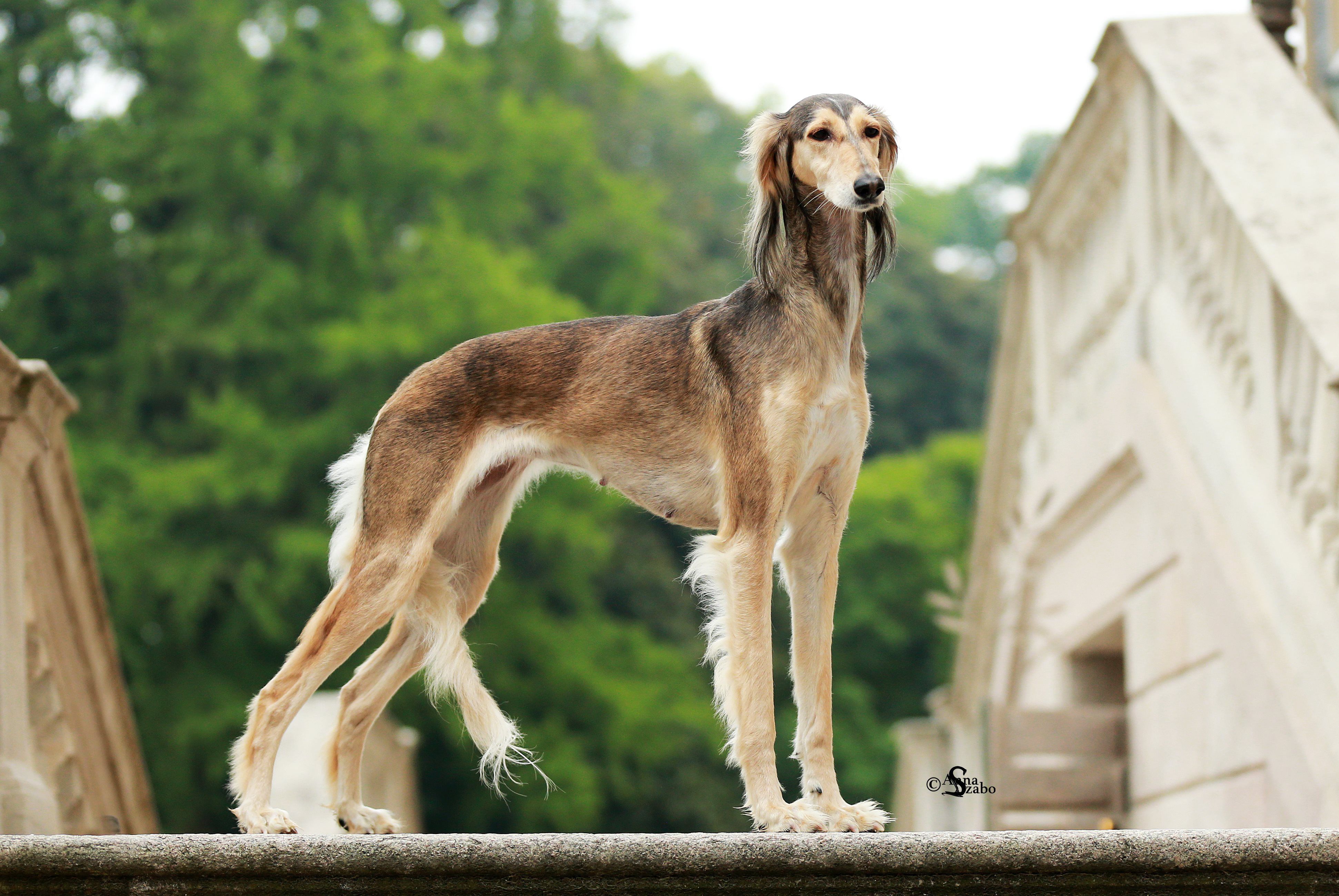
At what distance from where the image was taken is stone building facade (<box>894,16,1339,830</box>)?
6059mm

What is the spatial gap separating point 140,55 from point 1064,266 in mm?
15660

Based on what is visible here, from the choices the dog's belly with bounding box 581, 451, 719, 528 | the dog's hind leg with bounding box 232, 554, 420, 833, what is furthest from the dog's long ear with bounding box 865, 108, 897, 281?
the dog's hind leg with bounding box 232, 554, 420, 833

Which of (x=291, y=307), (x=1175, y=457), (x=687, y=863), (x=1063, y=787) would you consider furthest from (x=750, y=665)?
(x=291, y=307)

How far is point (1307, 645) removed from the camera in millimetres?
5961

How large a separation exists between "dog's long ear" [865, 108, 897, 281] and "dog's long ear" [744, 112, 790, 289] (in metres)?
0.28

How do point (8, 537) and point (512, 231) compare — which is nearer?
point (8, 537)

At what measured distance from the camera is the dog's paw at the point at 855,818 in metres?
4.04

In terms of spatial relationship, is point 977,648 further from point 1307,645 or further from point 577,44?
point 577,44

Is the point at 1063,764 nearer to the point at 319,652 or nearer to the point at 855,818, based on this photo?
the point at 855,818

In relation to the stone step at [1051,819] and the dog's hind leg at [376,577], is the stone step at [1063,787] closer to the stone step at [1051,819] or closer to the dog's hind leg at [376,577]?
the stone step at [1051,819]

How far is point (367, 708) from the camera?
15.3 feet

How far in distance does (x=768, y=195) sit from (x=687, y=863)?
206 centimetres

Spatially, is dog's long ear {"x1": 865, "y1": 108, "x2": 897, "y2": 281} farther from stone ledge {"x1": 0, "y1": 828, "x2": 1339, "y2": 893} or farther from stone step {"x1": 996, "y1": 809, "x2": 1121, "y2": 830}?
stone step {"x1": 996, "y1": 809, "x2": 1121, "y2": 830}

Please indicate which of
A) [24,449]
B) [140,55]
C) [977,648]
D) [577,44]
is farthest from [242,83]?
[24,449]
